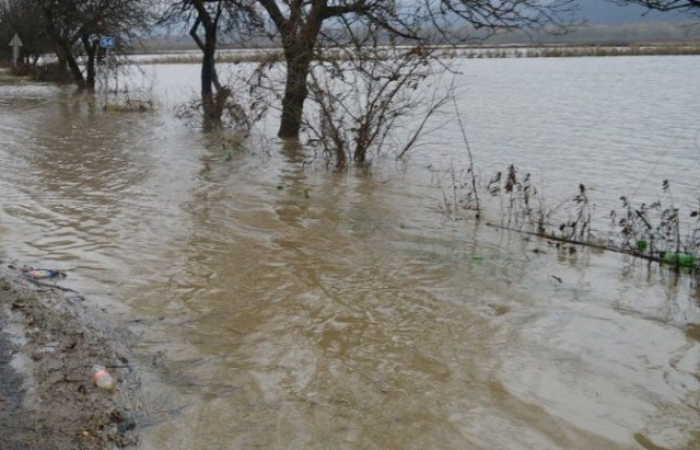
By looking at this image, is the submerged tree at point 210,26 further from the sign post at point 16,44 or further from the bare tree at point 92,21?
the sign post at point 16,44

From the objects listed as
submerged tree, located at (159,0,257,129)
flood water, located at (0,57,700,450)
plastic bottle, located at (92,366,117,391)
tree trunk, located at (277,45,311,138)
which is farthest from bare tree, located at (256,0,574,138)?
plastic bottle, located at (92,366,117,391)

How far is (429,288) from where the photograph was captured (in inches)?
265

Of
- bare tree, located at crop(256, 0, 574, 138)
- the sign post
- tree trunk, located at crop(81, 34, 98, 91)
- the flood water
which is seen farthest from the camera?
the sign post

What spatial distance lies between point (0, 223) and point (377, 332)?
5.53 meters

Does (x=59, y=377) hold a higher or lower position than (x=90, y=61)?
lower

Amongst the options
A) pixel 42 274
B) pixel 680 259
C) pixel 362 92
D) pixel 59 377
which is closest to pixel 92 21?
pixel 362 92

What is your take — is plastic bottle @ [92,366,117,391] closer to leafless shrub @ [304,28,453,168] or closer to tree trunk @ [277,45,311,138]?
leafless shrub @ [304,28,453,168]

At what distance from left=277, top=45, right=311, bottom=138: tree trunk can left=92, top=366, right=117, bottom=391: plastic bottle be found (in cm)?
903

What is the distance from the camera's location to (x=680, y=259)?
293 inches

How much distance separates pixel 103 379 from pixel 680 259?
18.9 ft

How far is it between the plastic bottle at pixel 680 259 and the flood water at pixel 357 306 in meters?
0.25

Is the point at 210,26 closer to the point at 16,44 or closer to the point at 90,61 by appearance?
the point at 90,61

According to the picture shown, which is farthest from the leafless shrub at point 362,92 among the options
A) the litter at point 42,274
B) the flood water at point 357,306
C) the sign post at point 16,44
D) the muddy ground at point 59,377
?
the sign post at point 16,44

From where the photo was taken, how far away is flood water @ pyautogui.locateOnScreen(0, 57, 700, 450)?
4.33m
